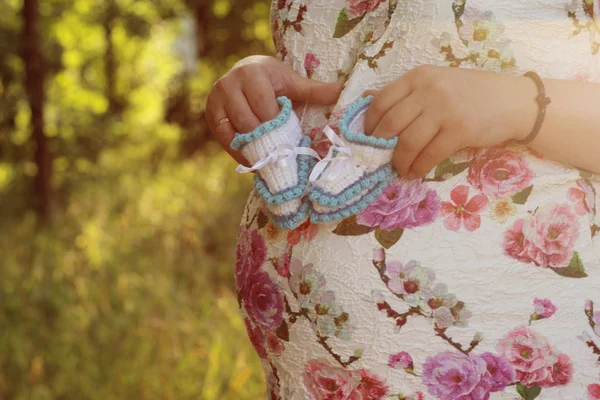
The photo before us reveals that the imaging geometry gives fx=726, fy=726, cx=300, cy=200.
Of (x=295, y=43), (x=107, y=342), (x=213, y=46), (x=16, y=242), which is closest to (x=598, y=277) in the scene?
(x=295, y=43)

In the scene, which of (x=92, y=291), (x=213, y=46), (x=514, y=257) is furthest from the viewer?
(x=213, y=46)

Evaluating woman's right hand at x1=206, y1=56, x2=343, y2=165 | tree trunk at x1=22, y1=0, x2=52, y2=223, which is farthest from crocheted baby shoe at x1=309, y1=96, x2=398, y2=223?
tree trunk at x1=22, y1=0, x2=52, y2=223

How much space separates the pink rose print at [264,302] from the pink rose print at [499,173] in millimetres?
295

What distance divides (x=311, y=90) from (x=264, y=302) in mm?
292

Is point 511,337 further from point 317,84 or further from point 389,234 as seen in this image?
point 317,84

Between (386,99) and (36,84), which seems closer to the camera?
(386,99)

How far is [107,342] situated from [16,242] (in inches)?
41.7

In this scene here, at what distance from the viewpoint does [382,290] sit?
867 millimetres

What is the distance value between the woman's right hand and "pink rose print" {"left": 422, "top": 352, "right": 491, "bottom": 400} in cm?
36

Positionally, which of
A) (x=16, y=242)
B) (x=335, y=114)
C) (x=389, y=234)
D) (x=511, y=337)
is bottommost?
(x=16, y=242)

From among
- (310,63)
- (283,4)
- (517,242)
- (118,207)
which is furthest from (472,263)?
(118,207)

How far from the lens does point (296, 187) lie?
2.95 feet

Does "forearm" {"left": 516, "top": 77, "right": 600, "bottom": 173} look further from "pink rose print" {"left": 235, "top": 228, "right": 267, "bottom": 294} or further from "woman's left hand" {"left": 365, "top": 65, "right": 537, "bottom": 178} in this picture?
"pink rose print" {"left": 235, "top": 228, "right": 267, "bottom": 294}

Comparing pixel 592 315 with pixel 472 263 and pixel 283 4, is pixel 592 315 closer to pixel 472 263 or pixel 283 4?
pixel 472 263
